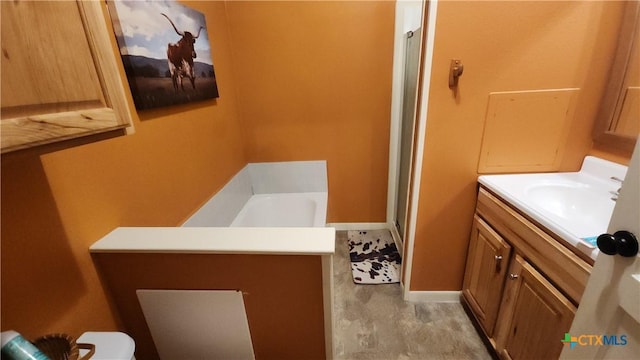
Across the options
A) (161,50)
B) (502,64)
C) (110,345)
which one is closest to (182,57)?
(161,50)

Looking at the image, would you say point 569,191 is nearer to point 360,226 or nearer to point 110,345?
point 360,226

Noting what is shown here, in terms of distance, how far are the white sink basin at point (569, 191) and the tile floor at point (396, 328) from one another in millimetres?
906

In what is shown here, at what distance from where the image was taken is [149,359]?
3.57ft

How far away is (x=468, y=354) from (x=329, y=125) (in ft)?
6.27

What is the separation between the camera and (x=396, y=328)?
162 centimetres

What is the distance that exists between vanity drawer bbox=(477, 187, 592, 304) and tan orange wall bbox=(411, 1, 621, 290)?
22 centimetres

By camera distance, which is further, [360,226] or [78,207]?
[360,226]

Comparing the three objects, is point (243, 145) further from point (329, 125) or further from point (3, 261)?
point (3, 261)

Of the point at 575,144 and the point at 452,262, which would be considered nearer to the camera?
the point at 575,144

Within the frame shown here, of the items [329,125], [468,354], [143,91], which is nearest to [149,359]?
[143,91]

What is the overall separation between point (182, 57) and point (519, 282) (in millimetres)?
2007

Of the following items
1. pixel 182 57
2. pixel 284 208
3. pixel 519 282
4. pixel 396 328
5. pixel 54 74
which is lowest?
pixel 396 328

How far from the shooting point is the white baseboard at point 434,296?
5.79ft

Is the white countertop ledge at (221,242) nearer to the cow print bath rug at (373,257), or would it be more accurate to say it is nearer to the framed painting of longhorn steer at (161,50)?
the framed painting of longhorn steer at (161,50)
